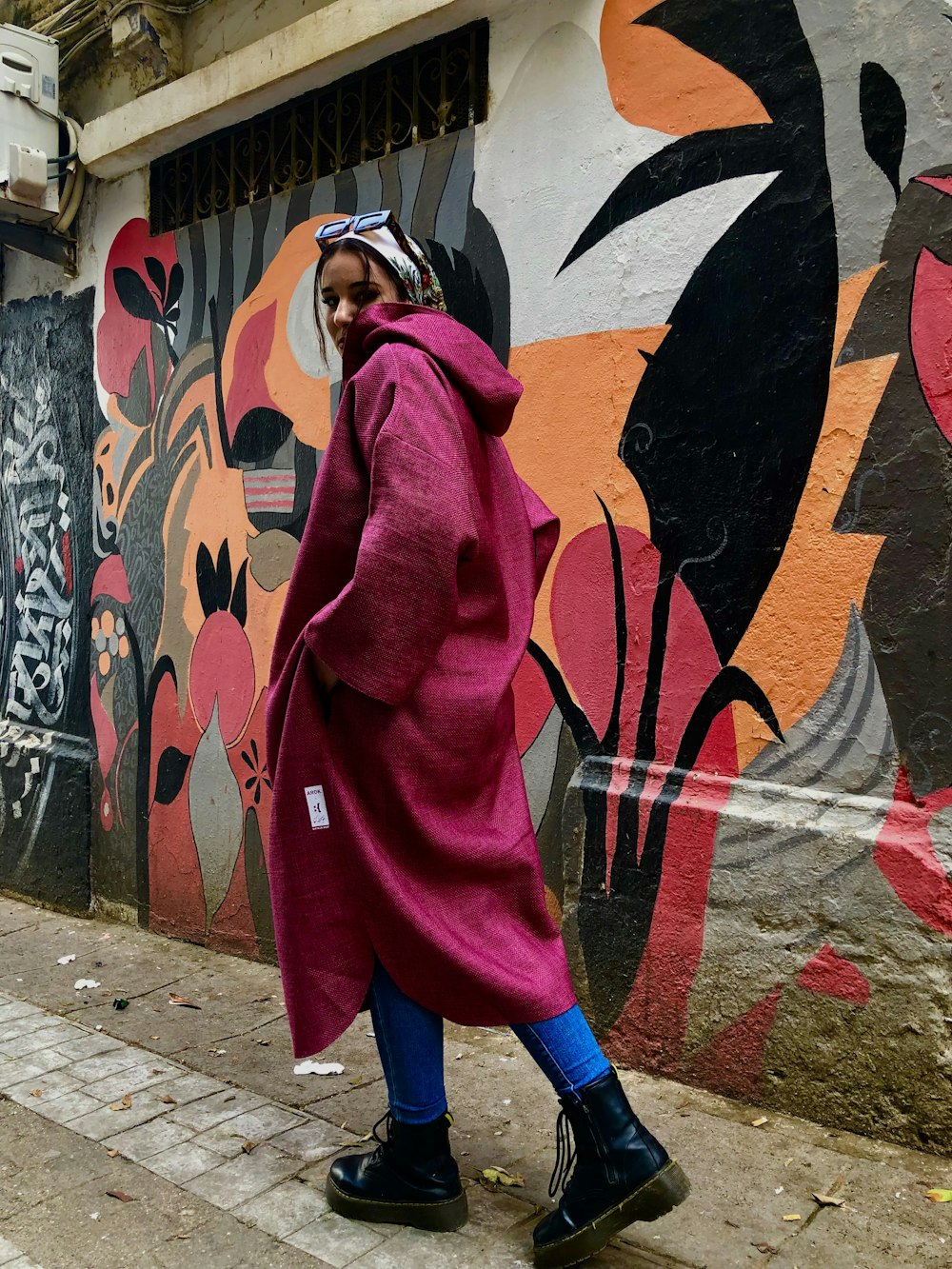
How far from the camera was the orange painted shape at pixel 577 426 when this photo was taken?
131 inches

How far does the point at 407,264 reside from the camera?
2414 mm

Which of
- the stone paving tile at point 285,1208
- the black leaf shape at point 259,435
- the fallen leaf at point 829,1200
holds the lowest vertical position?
the stone paving tile at point 285,1208

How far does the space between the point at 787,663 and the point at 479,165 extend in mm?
2011

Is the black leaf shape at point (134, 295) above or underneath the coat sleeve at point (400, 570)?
above

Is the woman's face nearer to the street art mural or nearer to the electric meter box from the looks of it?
the street art mural

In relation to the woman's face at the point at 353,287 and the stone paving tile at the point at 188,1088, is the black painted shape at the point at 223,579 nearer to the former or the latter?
the stone paving tile at the point at 188,1088

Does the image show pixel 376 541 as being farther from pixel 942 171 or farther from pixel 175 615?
pixel 175 615

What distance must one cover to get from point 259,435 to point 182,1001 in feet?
7.24

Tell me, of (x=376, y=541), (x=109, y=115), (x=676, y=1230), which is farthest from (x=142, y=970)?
(x=109, y=115)

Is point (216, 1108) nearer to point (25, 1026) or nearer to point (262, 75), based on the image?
point (25, 1026)

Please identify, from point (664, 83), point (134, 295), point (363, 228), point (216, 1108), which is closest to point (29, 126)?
point (134, 295)

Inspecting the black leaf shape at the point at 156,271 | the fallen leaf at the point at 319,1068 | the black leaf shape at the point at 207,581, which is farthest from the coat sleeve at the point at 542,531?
the black leaf shape at the point at 156,271

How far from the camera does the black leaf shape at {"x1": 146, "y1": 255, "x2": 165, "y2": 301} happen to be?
16.5 ft

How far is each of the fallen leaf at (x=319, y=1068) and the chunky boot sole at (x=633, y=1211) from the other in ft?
4.32
